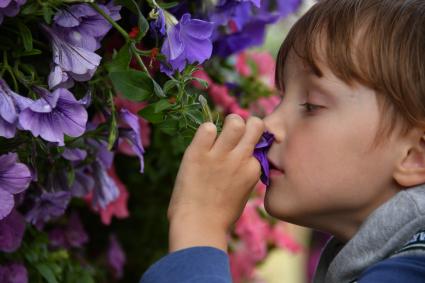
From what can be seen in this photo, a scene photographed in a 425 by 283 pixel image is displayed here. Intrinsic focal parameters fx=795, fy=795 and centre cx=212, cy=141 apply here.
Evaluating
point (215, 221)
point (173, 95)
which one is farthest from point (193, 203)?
point (173, 95)

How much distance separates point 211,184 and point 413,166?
→ 0.99ft

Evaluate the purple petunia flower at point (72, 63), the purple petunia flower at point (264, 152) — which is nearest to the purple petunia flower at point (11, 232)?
the purple petunia flower at point (72, 63)

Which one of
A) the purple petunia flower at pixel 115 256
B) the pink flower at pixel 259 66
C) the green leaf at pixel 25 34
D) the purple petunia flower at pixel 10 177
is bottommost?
the purple petunia flower at pixel 115 256

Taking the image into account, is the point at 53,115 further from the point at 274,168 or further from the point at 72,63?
the point at 274,168

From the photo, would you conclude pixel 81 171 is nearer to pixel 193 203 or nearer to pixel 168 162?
pixel 193 203

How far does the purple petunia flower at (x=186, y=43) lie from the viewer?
1031mm

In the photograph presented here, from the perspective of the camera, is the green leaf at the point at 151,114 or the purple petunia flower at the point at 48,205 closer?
the green leaf at the point at 151,114

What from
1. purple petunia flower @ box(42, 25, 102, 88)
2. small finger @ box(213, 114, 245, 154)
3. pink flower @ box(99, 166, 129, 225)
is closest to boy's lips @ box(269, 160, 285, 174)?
small finger @ box(213, 114, 245, 154)

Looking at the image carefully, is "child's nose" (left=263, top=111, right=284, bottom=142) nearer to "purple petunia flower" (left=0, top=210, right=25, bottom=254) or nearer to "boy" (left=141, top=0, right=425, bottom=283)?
"boy" (left=141, top=0, right=425, bottom=283)

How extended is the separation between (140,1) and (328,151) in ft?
1.14

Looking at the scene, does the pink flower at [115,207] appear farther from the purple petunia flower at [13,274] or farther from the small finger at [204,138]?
the small finger at [204,138]

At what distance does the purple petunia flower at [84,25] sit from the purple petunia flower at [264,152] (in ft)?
0.92

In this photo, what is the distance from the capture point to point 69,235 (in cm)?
148

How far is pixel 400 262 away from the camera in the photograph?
1047mm
